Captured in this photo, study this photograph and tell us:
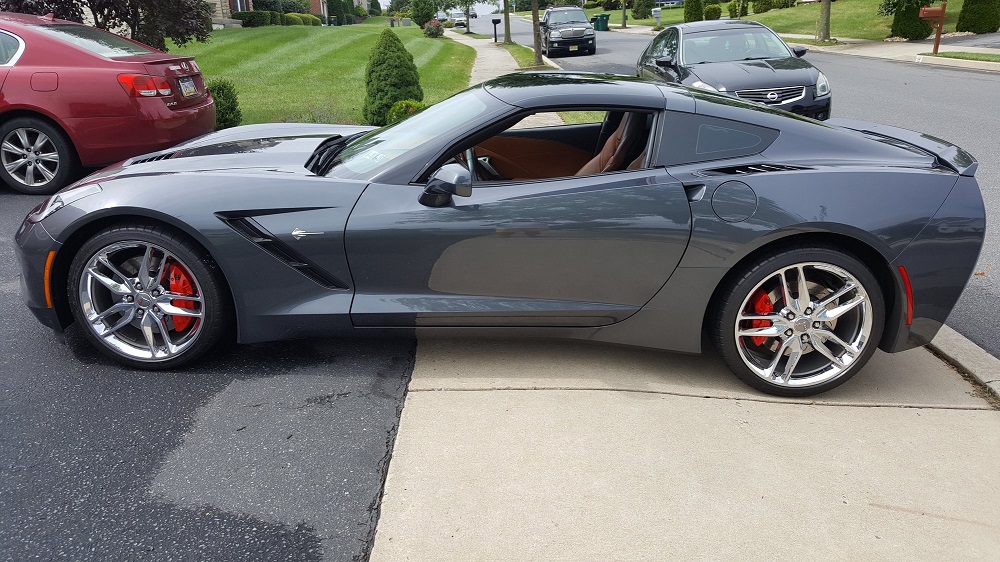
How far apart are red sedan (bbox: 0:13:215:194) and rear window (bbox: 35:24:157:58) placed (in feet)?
0.06

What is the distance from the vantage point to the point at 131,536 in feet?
8.39

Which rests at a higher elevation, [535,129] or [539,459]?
[535,129]

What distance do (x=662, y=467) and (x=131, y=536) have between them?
188 centimetres

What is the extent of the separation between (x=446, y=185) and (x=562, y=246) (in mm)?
573

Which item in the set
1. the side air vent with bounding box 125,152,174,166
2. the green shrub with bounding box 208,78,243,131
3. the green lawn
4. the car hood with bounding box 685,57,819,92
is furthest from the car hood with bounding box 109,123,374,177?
the car hood with bounding box 685,57,819,92

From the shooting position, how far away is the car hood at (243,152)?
3.82 meters

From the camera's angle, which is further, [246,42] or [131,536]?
[246,42]

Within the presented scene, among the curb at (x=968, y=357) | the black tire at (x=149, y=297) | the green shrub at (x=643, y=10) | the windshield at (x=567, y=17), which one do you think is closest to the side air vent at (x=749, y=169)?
the curb at (x=968, y=357)

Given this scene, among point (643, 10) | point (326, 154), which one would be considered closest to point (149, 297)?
point (326, 154)

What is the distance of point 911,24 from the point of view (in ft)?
90.0

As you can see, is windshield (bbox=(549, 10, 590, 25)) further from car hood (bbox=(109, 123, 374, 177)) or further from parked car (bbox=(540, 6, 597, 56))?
car hood (bbox=(109, 123, 374, 177))

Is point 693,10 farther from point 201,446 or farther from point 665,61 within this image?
point 201,446

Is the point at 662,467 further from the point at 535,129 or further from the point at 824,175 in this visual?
the point at 535,129

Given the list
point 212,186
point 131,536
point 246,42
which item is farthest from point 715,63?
point 246,42
